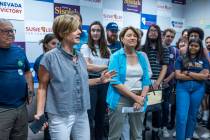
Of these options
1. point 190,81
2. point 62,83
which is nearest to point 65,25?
point 62,83

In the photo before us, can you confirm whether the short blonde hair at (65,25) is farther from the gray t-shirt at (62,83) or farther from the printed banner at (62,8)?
the printed banner at (62,8)

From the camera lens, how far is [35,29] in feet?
13.8

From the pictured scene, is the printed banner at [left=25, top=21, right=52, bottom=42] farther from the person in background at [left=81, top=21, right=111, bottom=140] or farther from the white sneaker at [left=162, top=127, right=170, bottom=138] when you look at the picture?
the white sneaker at [left=162, top=127, right=170, bottom=138]

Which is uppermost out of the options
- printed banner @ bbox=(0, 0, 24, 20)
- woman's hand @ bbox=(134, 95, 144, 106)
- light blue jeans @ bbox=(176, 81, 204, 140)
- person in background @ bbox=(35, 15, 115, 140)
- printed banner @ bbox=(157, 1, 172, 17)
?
printed banner @ bbox=(157, 1, 172, 17)

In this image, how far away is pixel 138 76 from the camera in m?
2.58

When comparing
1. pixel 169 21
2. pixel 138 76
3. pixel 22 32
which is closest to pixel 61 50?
pixel 138 76

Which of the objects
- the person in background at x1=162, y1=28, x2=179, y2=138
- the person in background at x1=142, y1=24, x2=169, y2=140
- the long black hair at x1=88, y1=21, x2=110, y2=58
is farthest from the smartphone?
the person in background at x1=162, y1=28, x2=179, y2=138

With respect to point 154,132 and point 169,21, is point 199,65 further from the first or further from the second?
point 169,21

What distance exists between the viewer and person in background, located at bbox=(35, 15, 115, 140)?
1780mm

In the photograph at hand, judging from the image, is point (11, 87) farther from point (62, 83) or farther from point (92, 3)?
point (92, 3)

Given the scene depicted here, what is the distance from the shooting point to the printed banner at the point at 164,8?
6.64 metres

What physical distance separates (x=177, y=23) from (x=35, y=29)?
4.35 meters

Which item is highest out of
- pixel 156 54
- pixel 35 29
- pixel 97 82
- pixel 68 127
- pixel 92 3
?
pixel 92 3

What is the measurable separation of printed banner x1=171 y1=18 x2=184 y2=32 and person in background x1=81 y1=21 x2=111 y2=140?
4330mm
